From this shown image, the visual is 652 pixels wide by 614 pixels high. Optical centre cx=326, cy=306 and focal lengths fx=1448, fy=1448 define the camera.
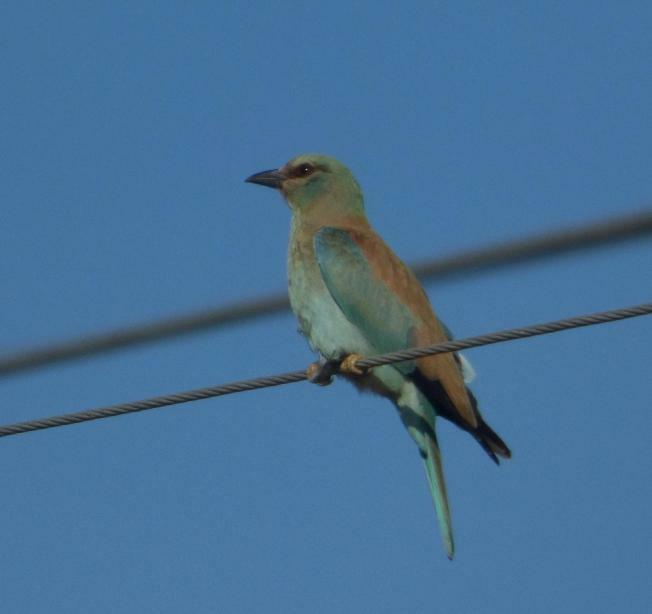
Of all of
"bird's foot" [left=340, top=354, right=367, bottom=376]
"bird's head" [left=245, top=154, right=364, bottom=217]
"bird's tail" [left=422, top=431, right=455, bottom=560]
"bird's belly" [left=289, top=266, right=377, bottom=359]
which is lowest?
"bird's tail" [left=422, top=431, right=455, bottom=560]

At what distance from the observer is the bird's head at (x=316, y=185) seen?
6.18 metres

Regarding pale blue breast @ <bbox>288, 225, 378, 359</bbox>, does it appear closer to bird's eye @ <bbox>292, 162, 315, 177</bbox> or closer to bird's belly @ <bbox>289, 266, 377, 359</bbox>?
bird's belly @ <bbox>289, 266, 377, 359</bbox>

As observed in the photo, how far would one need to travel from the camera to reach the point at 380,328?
5.50 meters

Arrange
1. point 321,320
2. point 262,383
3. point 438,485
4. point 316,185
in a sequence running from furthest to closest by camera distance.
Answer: point 316,185
point 321,320
point 438,485
point 262,383

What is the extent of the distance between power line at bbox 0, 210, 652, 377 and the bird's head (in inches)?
27.9

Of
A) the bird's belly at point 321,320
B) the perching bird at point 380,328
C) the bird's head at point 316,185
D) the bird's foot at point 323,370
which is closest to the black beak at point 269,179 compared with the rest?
the bird's head at point 316,185

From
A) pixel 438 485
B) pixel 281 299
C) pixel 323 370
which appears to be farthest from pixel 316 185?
pixel 438 485

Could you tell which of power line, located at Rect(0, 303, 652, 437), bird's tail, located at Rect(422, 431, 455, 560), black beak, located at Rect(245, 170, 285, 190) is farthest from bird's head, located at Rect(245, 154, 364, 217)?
power line, located at Rect(0, 303, 652, 437)

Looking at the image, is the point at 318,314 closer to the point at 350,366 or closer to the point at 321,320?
the point at 321,320

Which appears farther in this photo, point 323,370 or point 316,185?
point 316,185

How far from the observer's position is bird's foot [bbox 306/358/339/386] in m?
5.25

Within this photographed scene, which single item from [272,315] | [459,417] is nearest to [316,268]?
[272,315]

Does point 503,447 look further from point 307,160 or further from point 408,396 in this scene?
point 307,160

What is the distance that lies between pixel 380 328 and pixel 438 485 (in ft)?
2.16
